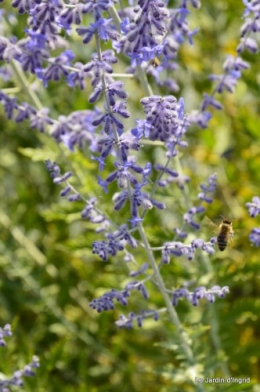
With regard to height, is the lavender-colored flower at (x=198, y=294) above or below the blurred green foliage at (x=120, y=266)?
below

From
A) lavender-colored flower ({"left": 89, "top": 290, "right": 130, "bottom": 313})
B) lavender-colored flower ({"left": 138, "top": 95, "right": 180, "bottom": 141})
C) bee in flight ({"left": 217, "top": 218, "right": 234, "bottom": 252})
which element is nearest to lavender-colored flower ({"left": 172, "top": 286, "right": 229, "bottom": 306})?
bee in flight ({"left": 217, "top": 218, "right": 234, "bottom": 252})

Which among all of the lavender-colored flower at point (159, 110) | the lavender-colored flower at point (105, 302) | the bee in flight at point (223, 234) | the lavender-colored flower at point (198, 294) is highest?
the lavender-colored flower at point (159, 110)

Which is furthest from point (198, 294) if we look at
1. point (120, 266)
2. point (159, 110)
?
point (120, 266)

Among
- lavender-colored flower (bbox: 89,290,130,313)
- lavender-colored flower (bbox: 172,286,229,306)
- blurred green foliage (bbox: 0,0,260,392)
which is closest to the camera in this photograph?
lavender-colored flower (bbox: 89,290,130,313)

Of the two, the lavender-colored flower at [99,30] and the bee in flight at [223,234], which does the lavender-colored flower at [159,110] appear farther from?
the bee in flight at [223,234]

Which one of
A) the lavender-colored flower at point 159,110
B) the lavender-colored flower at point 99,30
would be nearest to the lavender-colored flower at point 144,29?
the lavender-colored flower at point 99,30

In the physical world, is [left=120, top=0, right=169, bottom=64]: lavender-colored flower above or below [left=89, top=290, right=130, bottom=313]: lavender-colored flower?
above

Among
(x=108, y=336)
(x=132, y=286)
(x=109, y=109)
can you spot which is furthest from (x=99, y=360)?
(x=109, y=109)

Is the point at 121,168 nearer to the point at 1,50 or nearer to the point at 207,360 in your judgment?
the point at 1,50

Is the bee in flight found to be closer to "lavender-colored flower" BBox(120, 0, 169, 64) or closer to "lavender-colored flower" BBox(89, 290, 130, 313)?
"lavender-colored flower" BBox(89, 290, 130, 313)

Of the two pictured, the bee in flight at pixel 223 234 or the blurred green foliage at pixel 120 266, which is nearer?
the bee in flight at pixel 223 234
